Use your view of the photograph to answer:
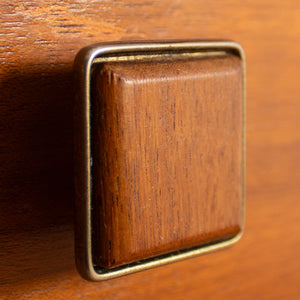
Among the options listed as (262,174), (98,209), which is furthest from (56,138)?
(262,174)

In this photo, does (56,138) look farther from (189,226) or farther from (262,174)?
(262,174)

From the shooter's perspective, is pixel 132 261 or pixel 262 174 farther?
pixel 262 174

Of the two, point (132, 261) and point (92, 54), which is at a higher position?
point (92, 54)
